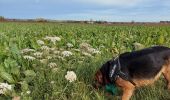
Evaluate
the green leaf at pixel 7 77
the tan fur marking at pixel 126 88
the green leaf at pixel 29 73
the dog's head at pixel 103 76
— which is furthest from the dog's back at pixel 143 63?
the green leaf at pixel 7 77

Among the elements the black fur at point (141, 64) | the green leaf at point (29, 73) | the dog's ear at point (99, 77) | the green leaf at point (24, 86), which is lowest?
the green leaf at point (24, 86)

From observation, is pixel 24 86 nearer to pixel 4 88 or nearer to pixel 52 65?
pixel 4 88

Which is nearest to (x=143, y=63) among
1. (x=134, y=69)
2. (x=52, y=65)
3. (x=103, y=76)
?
(x=134, y=69)

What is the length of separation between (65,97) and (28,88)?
717mm

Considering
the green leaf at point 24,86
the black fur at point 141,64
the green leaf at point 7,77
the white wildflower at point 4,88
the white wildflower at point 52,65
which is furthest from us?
the white wildflower at point 52,65

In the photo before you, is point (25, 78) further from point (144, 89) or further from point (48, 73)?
point (144, 89)

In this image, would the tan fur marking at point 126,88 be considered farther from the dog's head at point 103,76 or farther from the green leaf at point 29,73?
the green leaf at point 29,73

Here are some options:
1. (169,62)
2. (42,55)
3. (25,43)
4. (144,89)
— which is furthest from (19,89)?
(25,43)

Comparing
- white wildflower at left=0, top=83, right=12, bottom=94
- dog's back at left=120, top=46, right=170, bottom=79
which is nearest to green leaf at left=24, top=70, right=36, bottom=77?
white wildflower at left=0, top=83, right=12, bottom=94

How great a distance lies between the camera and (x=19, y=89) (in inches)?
291

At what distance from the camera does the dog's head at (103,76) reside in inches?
259

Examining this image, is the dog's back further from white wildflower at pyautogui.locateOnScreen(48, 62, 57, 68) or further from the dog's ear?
white wildflower at pyautogui.locateOnScreen(48, 62, 57, 68)

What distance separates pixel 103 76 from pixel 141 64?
0.59 metres

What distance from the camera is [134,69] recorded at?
6453mm
